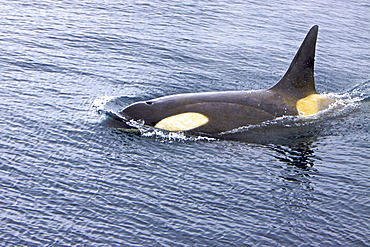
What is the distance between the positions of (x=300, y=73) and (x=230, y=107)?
3037 mm

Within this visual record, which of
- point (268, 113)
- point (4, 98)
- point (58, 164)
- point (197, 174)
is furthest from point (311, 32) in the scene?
point (4, 98)

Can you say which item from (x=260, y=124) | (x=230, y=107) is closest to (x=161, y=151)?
(x=230, y=107)

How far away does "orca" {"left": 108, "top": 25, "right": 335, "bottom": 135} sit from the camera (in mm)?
A: 17766

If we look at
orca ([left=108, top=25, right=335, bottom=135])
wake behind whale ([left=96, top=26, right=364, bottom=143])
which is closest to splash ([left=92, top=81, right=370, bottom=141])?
wake behind whale ([left=96, top=26, right=364, bottom=143])

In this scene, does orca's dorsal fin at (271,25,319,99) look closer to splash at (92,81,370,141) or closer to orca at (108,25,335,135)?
orca at (108,25,335,135)

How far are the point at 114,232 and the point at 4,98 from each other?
364 inches

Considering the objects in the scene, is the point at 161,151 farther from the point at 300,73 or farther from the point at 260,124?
the point at 300,73

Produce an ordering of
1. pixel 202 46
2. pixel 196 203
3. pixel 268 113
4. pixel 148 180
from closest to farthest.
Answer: pixel 196 203 → pixel 148 180 → pixel 268 113 → pixel 202 46

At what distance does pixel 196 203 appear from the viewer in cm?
1373

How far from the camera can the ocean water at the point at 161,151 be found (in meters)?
Result: 12.8

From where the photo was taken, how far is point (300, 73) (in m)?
19.6

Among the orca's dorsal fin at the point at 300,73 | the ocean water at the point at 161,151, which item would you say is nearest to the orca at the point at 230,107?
the orca's dorsal fin at the point at 300,73

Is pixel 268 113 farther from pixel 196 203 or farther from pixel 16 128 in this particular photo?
pixel 16 128

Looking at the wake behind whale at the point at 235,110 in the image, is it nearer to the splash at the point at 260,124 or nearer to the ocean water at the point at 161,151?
the splash at the point at 260,124
